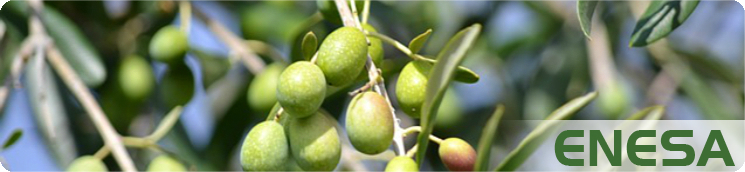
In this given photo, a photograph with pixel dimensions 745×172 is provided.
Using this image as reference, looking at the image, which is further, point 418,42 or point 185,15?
point 185,15

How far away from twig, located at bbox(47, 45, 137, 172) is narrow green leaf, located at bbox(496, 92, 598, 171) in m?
0.51

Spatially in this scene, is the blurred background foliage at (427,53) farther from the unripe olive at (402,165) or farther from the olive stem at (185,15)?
the unripe olive at (402,165)

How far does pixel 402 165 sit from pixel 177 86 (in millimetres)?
717

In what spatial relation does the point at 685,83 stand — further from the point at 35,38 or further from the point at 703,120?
the point at 35,38

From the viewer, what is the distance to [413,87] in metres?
0.67

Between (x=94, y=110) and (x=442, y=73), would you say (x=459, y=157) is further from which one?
(x=94, y=110)

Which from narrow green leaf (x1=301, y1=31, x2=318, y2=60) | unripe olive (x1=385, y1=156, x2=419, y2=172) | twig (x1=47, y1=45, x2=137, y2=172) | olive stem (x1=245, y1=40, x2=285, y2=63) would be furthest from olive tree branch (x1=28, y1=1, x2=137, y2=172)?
unripe olive (x1=385, y1=156, x2=419, y2=172)

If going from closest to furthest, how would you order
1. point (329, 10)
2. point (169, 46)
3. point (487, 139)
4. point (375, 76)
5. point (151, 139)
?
point (487, 139)
point (375, 76)
point (329, 10)
point (151, 139)
point (169, 46)

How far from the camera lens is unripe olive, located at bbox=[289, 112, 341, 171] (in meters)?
0.67

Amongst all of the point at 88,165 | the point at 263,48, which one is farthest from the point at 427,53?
the point at 88,165

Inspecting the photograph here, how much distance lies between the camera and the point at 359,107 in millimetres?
643

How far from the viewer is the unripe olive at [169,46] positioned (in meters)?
1.24

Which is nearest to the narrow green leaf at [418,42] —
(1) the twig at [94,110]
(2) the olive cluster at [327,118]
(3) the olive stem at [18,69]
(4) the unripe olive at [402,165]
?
(2) the olive cluster at [327,118]

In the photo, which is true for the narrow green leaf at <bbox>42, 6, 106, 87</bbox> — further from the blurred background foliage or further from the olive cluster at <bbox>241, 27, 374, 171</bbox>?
the olive cluster at <bbox>241, 27, 374, 171</bbox>
